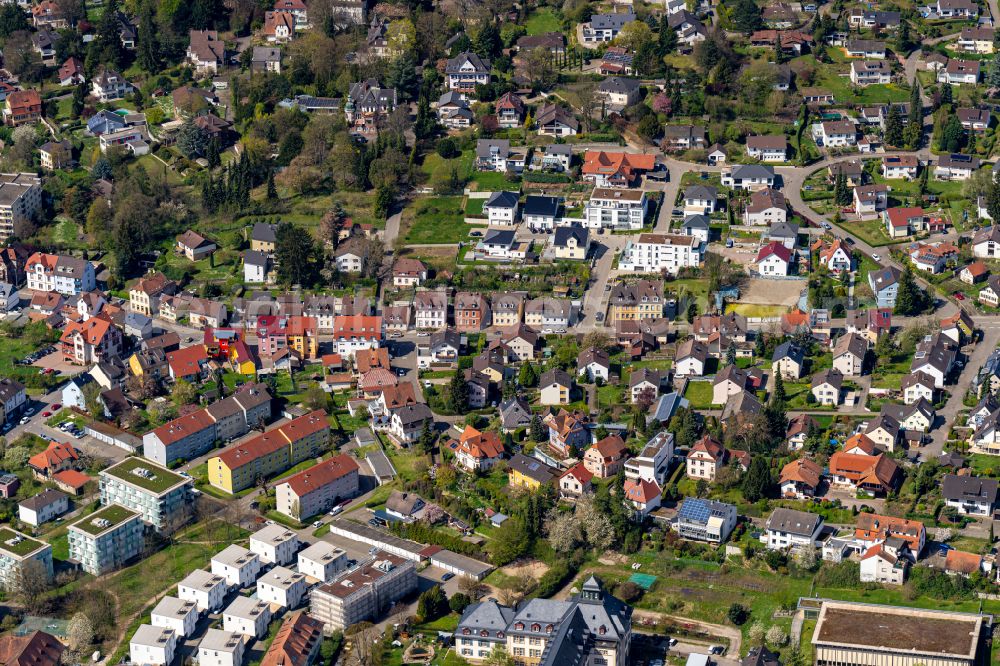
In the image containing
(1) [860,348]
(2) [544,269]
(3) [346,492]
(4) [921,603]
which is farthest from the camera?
(2) [544,269]

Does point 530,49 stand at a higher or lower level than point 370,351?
higher

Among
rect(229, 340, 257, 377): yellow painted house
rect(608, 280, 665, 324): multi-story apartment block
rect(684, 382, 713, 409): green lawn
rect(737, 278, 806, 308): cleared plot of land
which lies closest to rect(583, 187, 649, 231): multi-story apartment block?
rect(608, 280, 665, 324): multi-story apartment block

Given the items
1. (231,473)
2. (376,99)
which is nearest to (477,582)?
(231,473)

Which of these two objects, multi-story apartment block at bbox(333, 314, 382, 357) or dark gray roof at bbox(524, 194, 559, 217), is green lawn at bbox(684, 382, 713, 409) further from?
dark gray roof at bbox(524, 194, 559, 217)

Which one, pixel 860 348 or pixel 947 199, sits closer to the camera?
pixel 860 348

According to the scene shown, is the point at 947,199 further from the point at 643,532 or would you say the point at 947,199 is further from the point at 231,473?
the point at 231,473
